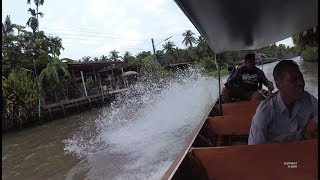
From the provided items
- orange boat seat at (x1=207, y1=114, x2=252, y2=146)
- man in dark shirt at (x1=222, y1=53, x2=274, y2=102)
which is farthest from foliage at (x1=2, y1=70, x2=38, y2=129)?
orange boat seat at (x1=207, y1=114, x2=252, y2=146)

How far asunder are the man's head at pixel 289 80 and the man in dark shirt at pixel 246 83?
346 centimetres

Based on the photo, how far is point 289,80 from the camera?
88.8 inches

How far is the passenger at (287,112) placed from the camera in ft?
7.50

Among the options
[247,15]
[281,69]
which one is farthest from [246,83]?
[281,69]

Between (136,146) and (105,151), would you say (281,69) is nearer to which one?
(136,146)

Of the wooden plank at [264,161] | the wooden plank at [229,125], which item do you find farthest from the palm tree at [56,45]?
the wooden plank at [264,161]

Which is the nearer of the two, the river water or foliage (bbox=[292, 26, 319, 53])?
the river water

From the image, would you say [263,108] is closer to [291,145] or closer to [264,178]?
[291,145]

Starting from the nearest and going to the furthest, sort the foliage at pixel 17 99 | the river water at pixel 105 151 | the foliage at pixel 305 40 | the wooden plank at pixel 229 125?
the wooden plank at pixel 229 125, the river water at pixel 105 151, the foliage at pixel 17 99, the foliage at pixel 305 40

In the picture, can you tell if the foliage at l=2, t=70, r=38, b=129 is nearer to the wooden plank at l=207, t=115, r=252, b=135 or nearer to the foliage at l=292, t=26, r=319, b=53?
the wooden plank at l=207, t=115, r=252, b=135

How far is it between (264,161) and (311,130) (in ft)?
1.34

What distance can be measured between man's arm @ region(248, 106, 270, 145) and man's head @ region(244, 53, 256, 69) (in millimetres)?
3237

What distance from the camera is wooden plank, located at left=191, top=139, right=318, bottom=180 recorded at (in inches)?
98.7

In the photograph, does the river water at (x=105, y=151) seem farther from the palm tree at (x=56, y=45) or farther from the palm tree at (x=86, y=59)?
the palm tree at (x=86, y=59)
